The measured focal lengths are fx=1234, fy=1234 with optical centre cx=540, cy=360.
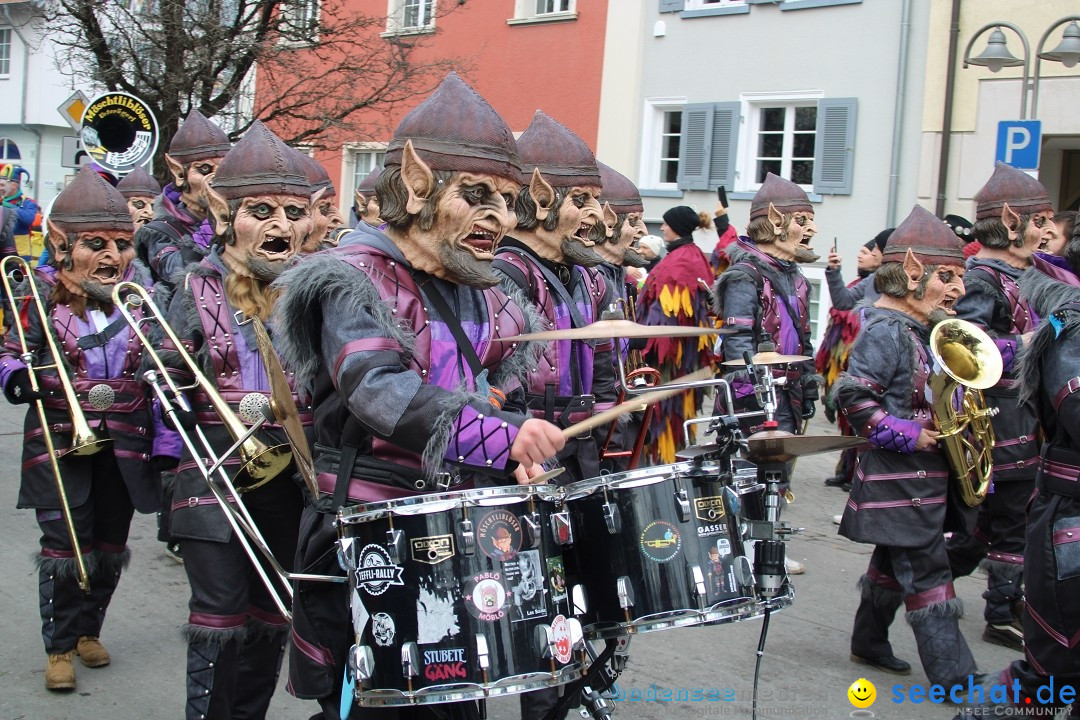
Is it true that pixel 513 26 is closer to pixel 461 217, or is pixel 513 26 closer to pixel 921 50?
pixel 921 50

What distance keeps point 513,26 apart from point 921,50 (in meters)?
7.48

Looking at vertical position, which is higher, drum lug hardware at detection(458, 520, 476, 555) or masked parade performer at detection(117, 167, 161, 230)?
masked parade performer at detection(117, 167, 161, 230)

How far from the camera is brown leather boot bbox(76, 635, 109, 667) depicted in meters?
5.62

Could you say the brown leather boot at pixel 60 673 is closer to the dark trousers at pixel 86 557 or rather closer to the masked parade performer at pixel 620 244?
the dark trousers at pixel 86 557

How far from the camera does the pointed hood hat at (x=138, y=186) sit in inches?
372

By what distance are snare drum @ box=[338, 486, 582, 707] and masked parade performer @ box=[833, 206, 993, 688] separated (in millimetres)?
2881

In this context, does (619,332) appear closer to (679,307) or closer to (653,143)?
(679,307)

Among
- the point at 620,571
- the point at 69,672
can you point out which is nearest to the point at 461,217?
the point at 620,571

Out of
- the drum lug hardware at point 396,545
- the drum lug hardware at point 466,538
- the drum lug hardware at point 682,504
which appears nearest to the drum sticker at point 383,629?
the drum lug hardware at point 396,545

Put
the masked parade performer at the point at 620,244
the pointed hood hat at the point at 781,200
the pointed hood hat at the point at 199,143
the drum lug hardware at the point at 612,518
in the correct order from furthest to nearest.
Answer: the pointed hood hat at the point at 781,200
the pointed hood hat at the point at 199,143
the masked parade performer at the point at 620,244
the drum lug hardware at the point at 612,518

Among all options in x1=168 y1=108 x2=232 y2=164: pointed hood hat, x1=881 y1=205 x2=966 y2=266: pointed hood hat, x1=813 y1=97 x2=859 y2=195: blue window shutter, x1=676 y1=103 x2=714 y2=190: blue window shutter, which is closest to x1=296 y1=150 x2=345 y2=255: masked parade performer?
x1=168 y1=108 x2=232 y2=164: pointed hood hat

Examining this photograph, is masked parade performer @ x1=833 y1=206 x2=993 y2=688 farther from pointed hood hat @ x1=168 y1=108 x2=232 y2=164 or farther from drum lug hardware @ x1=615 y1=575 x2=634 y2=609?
pointed hood hat @ x1=168 y1=108 x2=232 y2=164

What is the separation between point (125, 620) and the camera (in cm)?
636

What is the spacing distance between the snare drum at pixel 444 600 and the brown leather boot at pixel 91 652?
2.98 meters
